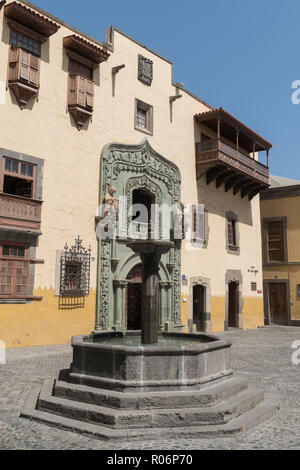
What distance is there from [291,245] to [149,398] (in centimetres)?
2132

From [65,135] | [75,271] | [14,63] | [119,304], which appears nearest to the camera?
[14,63]

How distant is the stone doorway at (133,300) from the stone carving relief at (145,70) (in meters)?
7.87

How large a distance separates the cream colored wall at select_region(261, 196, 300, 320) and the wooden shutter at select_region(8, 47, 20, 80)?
60.1 feet

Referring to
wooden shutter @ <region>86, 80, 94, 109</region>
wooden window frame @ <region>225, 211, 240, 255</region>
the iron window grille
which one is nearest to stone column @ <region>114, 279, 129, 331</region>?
the iron window grille

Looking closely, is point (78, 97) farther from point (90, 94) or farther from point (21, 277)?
point (21, 277)

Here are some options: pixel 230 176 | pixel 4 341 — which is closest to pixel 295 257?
pixel 230 176

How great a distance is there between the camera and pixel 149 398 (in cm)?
548

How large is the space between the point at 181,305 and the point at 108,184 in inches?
246

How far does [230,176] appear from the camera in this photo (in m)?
20.5

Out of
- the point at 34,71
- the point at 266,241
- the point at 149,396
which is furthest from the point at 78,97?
the point at 266,241

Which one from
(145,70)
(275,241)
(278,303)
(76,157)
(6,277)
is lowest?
(278,303)

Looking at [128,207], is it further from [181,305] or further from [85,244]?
[181,305]

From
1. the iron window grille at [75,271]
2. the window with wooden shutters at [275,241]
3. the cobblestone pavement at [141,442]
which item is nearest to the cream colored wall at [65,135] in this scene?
the iron window grille at [75,271]

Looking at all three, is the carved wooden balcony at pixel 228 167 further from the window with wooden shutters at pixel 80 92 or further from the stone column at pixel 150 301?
the stone column at pixel 150 301
